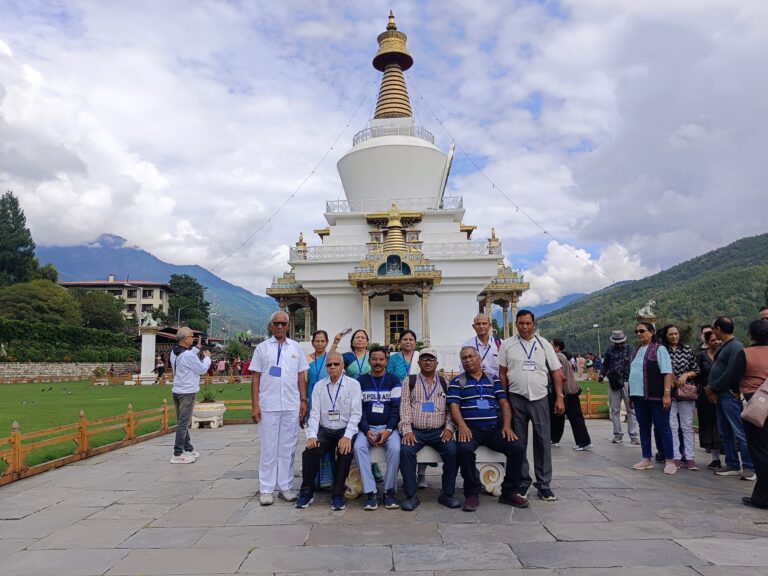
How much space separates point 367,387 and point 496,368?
58.1 inches

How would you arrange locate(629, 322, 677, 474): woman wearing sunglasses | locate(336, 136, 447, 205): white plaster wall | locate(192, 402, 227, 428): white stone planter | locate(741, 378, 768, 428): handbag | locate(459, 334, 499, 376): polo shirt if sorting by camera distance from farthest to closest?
locate(336, 136, 447, 205): white plaster wall, locate(192, 402, 227, 428): white stone planter, locate(629, 322, 677, 474): woman wearing sunglasses, locate(459, 334, 499, 376): polo shirt, locate(741, 378, 768, 428): handbag

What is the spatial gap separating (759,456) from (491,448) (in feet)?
8.11

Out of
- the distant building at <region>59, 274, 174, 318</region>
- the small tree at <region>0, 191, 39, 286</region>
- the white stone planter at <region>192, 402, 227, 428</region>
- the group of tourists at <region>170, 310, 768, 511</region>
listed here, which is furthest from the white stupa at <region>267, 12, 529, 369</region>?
the distant building at <region>59, 274, 174, 318</region>

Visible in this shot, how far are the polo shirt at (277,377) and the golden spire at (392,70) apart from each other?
2563 cm

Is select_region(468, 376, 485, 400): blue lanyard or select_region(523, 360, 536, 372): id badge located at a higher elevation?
select_region(523, 360, 536, 372): id badge

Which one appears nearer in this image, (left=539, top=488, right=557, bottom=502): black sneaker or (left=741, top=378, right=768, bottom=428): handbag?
(left=741, top=378, right=768, bottom=428): handbag

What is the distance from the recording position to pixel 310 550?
3969 millimetres

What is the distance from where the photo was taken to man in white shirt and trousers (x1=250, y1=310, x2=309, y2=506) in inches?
219

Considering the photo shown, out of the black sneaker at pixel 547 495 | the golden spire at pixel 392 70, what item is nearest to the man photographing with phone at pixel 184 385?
the black sneaker at pixel 547 495

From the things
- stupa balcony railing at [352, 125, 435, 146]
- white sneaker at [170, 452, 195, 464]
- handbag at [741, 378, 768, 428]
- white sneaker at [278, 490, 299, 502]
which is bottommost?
white sneaker at [278, 490, 299, 502]

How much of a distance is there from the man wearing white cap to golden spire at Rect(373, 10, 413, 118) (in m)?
23.4

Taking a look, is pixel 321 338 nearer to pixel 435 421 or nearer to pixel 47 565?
pixel 435 421

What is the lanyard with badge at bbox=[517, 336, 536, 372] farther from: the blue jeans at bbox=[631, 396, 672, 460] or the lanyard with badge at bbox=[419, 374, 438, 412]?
the blue jeans at bbox=[631, 396, 672, 460]

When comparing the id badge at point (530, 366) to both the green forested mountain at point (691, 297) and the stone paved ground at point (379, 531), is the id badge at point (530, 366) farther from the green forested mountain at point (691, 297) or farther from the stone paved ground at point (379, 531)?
the green forested mountain at point (691, 297)
